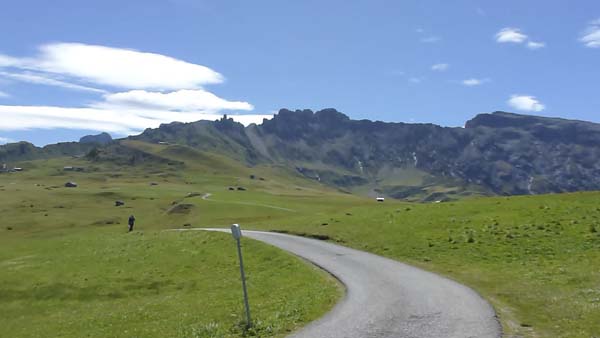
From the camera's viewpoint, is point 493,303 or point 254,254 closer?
point 493,303

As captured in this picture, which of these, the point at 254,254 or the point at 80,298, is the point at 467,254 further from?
the point at 80,298

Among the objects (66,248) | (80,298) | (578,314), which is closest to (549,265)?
(578,314)

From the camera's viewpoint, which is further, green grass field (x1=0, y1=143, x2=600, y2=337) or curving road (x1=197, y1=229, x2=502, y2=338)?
green grass field (x1=0, y1=143, x2=600, y2=337)

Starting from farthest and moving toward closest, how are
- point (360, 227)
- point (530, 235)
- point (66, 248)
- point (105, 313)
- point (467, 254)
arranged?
1. point (66, 248)
2. point (360, 227)
3. point (530, 235)
4. point (467, 254)
5. point (105, 313)

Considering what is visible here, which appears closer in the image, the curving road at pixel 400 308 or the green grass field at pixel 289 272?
the curving road at pixel 400 308

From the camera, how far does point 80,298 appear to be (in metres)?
43.1

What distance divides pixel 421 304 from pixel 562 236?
22.9m

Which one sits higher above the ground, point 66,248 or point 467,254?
point 467,254

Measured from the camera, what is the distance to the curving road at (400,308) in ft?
65.2

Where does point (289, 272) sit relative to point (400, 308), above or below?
below

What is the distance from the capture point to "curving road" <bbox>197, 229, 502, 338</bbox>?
19.9 m

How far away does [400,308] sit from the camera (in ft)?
76.5

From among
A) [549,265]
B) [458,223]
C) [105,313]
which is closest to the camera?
[549,265]

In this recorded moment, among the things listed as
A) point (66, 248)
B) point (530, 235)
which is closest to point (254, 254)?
point (530, 235)
